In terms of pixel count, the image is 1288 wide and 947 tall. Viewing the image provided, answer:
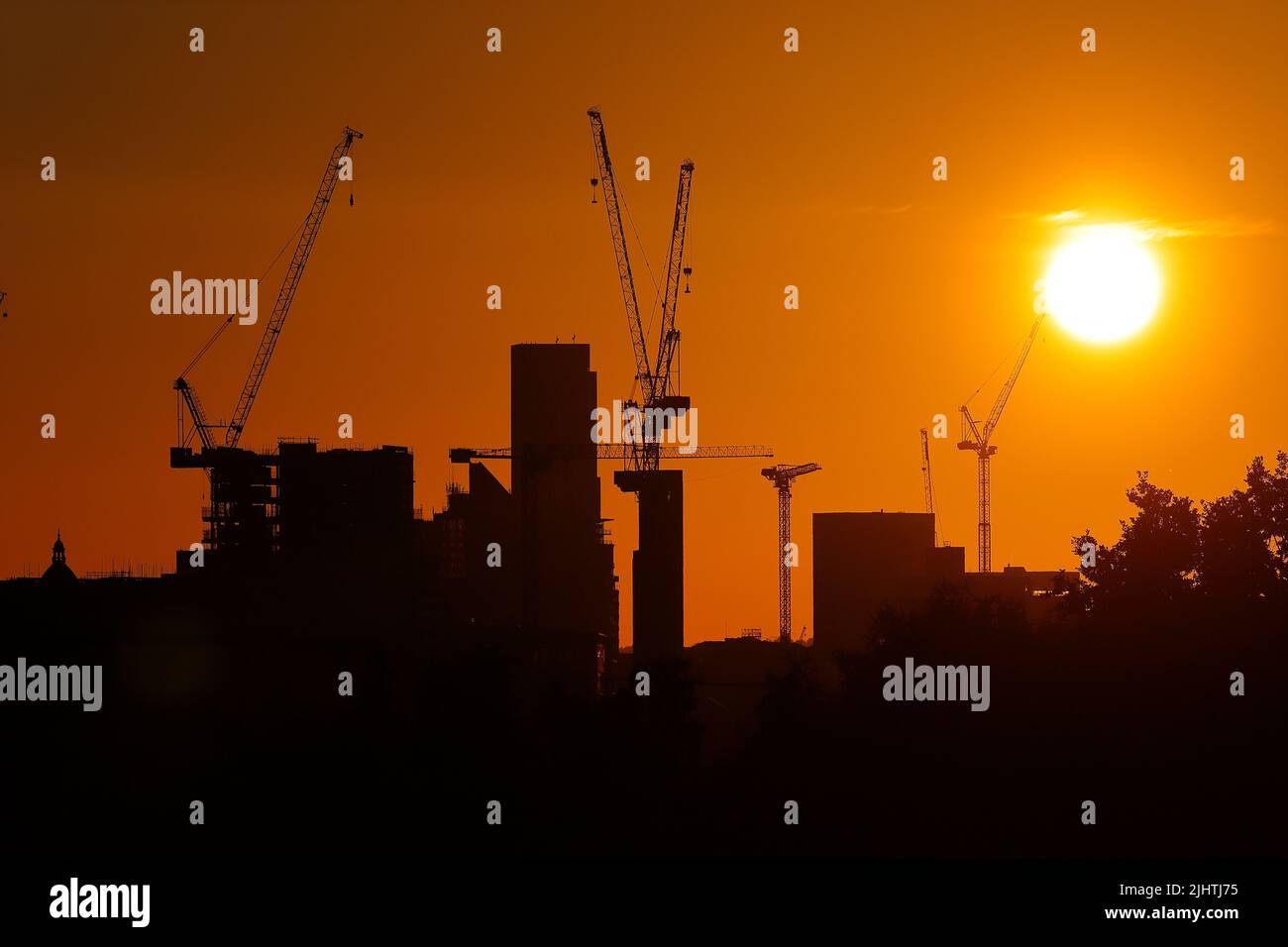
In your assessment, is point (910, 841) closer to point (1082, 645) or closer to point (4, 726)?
point (1082, 645)

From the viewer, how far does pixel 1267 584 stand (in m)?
132

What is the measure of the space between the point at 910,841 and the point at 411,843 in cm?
1964

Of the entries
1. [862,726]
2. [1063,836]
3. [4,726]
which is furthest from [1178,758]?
[4,726]

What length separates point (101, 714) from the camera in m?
143

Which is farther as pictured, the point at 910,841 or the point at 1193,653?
the point at 1193,653
